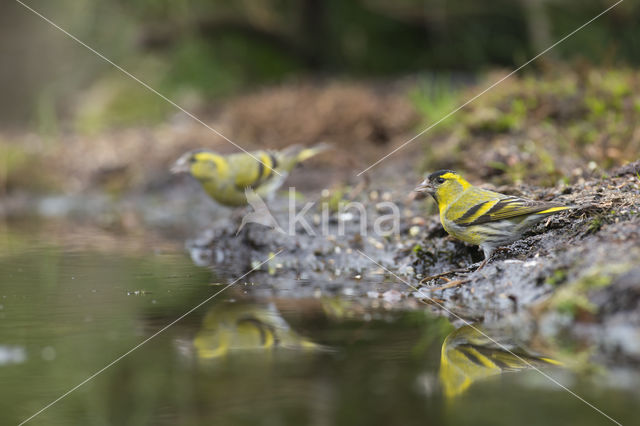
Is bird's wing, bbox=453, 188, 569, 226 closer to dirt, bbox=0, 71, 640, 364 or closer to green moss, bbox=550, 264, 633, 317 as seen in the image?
dirt, bbox=0, 71, 640, 364

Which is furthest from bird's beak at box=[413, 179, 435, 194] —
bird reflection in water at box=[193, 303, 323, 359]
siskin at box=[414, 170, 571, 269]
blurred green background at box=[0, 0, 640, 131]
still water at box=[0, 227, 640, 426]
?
blurred green background at box=[0, 0, 640, 131]

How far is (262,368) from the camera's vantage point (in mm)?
3252

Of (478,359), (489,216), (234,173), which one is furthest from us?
(234,173)

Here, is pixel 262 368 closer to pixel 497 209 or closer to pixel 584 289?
pixel 584 289

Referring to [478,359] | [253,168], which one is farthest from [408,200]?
[478,359]

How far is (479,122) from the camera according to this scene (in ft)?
26.8

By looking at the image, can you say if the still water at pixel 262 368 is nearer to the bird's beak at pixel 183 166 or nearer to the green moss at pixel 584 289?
the green moss at pixel 584 289

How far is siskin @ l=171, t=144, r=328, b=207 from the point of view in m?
6.73

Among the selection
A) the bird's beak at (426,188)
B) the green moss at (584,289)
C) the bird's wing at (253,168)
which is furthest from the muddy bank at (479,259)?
the bird's beak at (426,188)

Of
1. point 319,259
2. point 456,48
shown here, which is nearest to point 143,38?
point 456,48

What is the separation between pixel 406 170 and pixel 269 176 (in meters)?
2.17

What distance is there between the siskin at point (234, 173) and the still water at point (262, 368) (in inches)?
78.9

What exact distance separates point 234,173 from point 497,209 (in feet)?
9.48

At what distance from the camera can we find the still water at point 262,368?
8.92 ft
